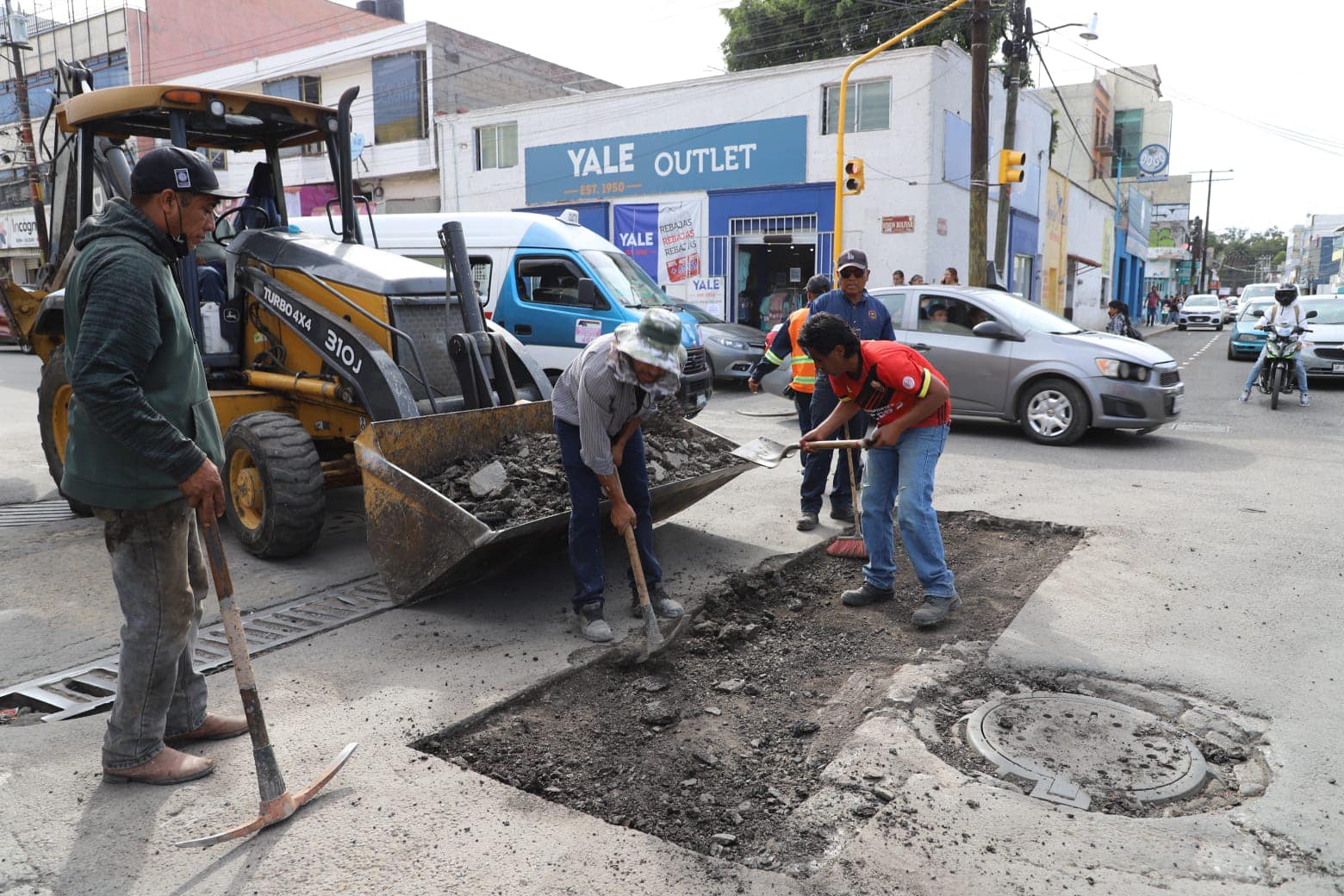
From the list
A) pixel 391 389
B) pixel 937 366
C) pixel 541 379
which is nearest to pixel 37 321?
pixel 391 389

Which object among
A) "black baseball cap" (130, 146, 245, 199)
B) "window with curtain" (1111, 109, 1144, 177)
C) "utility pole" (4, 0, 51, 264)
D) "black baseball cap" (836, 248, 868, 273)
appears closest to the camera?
"black baseball cap" (130, 146, 245, 199)

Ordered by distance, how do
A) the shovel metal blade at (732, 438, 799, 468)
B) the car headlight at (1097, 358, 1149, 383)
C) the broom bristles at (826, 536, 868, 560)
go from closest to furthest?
the shovel metal blade at (732, 438, 799, 468)
the broom bristles at (826, 536, 868, 560)
the car headlight at (1097, 358, 1149, 383)

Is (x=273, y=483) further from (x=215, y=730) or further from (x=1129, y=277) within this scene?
(x=1129, y=277)

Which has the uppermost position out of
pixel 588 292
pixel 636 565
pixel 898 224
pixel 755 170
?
pixel 755 170

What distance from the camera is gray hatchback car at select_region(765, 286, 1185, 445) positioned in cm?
998

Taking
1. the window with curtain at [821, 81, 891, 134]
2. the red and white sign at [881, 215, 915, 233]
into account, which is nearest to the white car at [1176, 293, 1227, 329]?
the red and white sign at [881, 215, 915, 233]

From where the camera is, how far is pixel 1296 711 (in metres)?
3.82

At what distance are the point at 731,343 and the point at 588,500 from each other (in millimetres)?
10239

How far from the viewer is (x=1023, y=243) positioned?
89.4 ft

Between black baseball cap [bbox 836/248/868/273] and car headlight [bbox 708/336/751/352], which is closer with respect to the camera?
black baseball cap [bbox 836/248/868/273]

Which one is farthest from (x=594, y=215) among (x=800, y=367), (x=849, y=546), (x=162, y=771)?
(x=162, y=771)

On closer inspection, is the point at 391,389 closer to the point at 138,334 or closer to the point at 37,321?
the point at 138,334

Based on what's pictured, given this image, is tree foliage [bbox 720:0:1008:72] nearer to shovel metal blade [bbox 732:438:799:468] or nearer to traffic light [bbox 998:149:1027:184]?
traffic light [bbox 998:149:1027:184]

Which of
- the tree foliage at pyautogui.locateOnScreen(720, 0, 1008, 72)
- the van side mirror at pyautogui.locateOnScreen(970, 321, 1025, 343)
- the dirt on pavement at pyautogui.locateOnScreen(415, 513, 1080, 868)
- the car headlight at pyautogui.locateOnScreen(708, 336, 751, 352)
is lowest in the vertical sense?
the dirt on pavement at pyautogui.locateOnScreen(415, 513, 1080, 868)
